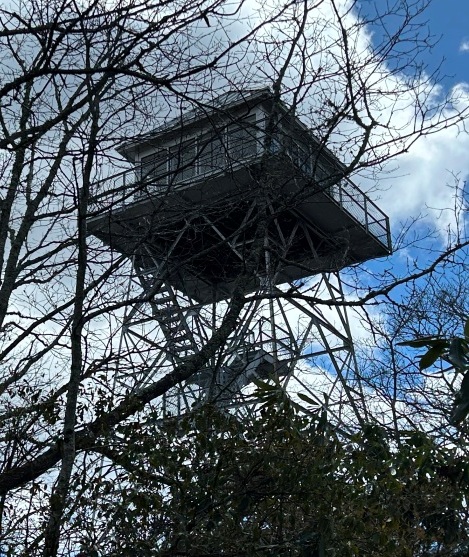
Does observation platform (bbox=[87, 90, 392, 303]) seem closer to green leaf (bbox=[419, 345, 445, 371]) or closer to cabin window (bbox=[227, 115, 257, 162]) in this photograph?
cabin window (bbox=[227, 115, 257, 162])

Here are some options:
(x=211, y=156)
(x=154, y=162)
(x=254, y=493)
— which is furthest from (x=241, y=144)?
(x=254, y=493)

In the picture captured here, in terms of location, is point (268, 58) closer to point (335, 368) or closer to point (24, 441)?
point (24, 441)

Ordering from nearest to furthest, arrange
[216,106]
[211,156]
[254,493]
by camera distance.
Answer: [254,493]
[216,106]
[211,156]

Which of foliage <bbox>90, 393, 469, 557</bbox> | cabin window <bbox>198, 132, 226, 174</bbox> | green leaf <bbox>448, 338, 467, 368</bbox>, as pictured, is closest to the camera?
green leaf <bbox>448, 338, 467, 368</bbox>

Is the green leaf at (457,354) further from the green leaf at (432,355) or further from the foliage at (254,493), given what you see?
the foliage at (254,493)

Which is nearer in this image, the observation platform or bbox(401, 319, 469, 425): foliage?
bbox(401, 319, 469, 425): foliage

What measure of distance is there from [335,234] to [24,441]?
41.1 ft

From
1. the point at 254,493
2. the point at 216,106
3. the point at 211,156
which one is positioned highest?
the point at 211,156

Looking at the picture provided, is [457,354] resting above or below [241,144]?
below

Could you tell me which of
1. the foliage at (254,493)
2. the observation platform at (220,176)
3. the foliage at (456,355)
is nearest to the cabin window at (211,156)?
the observation platform at (220,176)

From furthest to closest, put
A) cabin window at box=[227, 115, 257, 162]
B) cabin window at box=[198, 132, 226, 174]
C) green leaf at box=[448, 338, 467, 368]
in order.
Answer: cabin window at box=[227, 115, 257, 162], cabin window at box=[198, 132, 226, 174], green leaf at box=[448, 338, 467, 368]

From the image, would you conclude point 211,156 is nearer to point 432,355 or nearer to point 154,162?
point 154,162

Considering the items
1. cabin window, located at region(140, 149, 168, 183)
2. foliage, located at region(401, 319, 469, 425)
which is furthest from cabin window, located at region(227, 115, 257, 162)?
foliage, located at region(401, 319, 469, 425)

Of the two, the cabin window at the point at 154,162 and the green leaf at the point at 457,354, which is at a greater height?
the cabin window at the point at 154,162
